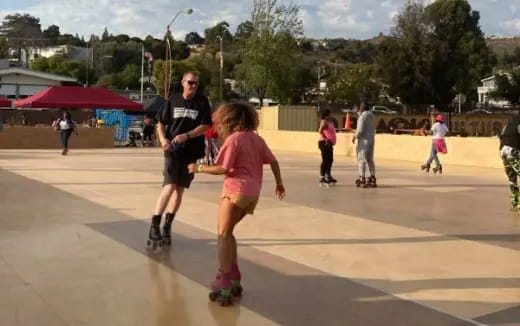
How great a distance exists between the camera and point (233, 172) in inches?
185

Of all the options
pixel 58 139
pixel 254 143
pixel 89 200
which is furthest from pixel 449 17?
pixel 254 143

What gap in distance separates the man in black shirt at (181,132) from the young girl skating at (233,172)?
1477mm

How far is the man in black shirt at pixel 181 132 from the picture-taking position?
20.5ft

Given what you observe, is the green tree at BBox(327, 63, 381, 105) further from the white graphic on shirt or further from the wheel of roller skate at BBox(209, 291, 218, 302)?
the wheel of roller skate at BBox(209, 291, 218, 302)

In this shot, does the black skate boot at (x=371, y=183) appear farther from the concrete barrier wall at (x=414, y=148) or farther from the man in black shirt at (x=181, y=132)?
the concrete barrier wall at (x=414, y=148)

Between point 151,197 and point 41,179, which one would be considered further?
point 41,179

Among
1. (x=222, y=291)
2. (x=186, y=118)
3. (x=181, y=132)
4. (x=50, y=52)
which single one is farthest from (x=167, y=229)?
(x=50, y=52)

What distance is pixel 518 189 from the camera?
9.27m

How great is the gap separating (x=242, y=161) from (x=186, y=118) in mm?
1721

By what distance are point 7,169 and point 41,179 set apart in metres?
2.55

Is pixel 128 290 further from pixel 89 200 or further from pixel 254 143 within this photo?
pixel 89 200

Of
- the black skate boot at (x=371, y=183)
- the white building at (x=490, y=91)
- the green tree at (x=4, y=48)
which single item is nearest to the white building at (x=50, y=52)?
the green tree at (x=4, y=48)

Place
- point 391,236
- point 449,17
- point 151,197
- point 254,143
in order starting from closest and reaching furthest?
point 254,143 → point 391,236 → point 151,197 → point 449,17

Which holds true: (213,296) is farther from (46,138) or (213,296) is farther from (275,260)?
(46,138)
